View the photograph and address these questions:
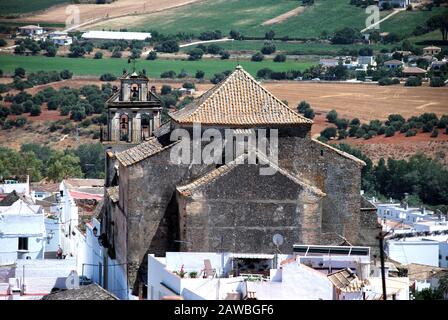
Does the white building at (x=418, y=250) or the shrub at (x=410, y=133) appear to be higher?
the white building at (x=418, y=250)

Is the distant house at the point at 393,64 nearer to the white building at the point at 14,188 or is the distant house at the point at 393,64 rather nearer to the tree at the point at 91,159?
the tree at the point at 91,159

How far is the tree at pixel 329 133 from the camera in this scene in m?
105

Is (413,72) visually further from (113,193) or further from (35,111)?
(113,193)

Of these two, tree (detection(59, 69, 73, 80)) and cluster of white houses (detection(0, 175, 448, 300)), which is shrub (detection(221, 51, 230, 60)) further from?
cluster of white houses (detection(0, 175, 448, 300))

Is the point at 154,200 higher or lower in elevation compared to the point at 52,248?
higher

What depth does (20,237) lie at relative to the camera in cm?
4788

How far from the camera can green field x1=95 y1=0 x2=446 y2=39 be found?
153000mm

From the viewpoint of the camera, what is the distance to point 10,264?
4488 cm

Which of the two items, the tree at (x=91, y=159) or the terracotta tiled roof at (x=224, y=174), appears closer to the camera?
the terracotta tiled roof at (x=224, y=174)

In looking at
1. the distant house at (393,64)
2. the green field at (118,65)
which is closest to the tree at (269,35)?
the green field at (118,65)

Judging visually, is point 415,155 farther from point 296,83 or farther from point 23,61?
point 23,61

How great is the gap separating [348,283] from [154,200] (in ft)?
21.2

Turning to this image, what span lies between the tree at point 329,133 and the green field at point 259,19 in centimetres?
4275
